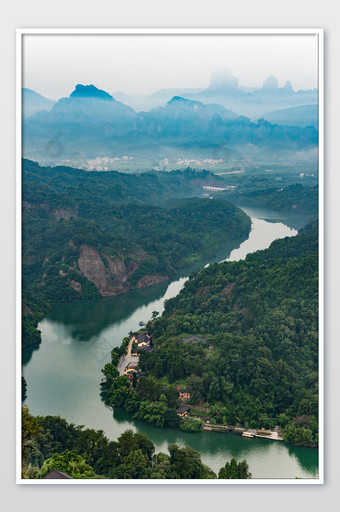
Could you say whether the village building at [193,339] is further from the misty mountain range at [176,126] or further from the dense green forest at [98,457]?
the misty mountain range at [176,126]

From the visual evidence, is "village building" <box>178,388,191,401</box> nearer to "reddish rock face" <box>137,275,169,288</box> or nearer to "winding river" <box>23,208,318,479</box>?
"winding river" <box>23,208,318,479</box>

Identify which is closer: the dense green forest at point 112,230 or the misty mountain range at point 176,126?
the misty mountain range at point 176,126

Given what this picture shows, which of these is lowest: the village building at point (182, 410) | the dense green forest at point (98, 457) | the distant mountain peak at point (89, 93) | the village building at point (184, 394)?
the dense green forest at point (98, 457)

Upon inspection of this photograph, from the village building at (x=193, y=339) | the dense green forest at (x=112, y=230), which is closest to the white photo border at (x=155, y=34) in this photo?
the village building at (x=193, y=339)

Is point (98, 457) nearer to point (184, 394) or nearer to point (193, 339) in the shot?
point (184, 394)

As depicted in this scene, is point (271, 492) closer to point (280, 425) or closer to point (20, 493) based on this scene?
point (20, 493)

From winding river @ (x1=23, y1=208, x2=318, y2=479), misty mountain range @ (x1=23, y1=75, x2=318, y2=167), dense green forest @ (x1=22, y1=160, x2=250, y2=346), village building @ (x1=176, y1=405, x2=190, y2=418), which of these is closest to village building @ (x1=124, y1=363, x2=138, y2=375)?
winding river @ (x1=23, y1=208, x2=318, y2=479)

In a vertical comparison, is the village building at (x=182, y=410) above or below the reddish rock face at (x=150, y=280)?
below

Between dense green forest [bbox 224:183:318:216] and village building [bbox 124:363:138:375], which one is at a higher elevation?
dense green forest [bbox 224:183:318:216]
